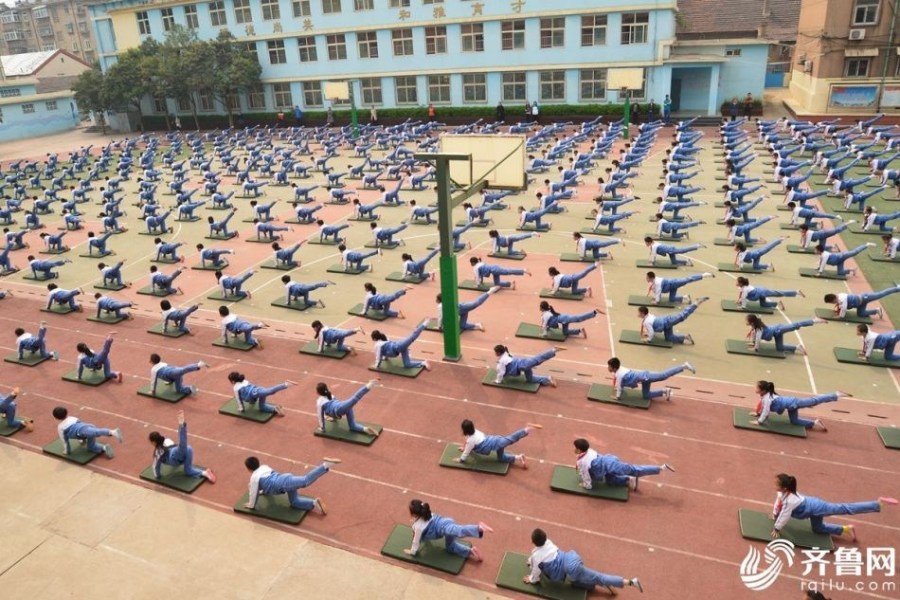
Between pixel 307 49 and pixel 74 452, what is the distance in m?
45.2

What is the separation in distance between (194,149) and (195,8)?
1928cm

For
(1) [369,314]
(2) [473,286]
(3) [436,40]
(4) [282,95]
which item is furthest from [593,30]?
(1) [369,314]

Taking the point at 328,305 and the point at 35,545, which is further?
the point at 328,305

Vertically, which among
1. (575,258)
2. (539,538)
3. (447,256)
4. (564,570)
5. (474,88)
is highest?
(474,88)

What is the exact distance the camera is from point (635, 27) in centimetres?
4166

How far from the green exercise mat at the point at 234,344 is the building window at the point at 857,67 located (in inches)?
1592

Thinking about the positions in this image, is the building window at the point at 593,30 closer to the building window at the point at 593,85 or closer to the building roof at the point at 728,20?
the building window at the point at 593,85

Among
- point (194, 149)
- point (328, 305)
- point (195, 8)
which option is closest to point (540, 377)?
point (328, 305)

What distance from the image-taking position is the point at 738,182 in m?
24.9

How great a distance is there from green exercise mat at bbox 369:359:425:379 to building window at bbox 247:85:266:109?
152ft

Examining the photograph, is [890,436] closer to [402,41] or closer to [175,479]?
[175,479]

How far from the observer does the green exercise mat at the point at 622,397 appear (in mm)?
11938

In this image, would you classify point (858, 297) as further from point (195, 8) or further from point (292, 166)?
point (195, 8)

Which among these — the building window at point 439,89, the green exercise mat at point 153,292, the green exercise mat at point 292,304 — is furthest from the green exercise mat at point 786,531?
the building window at point 439,89
